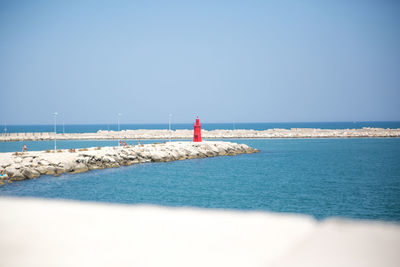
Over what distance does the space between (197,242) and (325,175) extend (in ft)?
79.5

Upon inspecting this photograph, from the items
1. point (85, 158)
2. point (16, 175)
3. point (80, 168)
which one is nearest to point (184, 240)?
point (16, 175)

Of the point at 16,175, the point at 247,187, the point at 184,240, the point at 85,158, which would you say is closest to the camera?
the point at 184,240

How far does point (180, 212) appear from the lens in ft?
36.1

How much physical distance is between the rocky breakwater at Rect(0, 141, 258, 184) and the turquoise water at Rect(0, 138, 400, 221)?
1.73 meters

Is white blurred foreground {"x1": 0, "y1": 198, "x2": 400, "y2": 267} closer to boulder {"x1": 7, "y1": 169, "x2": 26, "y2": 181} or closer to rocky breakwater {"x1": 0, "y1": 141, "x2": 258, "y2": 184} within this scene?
boulder {"x1": 7, "y1": 169, "x2": 26, "y2": 181}

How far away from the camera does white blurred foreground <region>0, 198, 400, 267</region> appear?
23.6ft

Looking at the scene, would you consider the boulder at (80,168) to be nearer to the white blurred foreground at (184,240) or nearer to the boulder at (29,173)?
the boulder at (29,173)

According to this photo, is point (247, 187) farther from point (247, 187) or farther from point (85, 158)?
point (85, 158)

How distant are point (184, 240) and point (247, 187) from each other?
16537 millimetres

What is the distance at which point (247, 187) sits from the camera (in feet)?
80.3

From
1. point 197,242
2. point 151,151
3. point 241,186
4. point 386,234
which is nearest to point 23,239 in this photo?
point 197,242

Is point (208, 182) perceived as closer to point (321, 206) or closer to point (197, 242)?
point (321, 206)

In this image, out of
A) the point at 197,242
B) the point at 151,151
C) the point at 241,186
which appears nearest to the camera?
the point at 197,242

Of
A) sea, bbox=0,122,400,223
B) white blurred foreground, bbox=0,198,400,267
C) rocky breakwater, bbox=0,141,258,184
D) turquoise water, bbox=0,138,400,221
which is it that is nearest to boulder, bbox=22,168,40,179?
rocky breakwater, bbox=0,141,258,184
